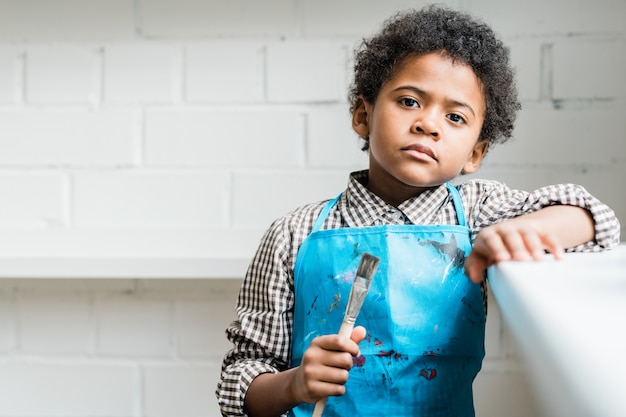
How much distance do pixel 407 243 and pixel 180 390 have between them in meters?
0.78

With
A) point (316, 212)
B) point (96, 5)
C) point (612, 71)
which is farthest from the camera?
point (96, 5)

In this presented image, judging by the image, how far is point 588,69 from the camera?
58.1 inches

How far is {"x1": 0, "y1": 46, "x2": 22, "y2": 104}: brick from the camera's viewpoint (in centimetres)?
160

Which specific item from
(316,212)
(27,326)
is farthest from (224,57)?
(27,326)

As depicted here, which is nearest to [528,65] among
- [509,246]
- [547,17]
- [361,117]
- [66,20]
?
[547,17]

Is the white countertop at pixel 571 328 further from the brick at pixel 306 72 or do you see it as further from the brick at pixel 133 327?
the brick at pixel 133 327

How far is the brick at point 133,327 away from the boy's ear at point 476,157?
2.43 feet

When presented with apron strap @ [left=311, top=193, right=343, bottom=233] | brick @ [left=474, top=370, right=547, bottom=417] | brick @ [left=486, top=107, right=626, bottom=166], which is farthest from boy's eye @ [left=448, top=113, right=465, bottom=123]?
brick @ [left=474, top=370, right=547, bottom=417]

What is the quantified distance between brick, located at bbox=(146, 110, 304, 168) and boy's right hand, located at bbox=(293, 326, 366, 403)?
2.44 feet

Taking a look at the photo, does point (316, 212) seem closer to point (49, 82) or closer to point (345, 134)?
point (345, 134)

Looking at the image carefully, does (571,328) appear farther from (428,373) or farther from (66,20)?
(66,20)

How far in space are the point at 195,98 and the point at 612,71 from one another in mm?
820

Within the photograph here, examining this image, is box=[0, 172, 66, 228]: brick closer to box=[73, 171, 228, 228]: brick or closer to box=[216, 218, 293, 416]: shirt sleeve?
box=[73, 171, 228, 228]: brick

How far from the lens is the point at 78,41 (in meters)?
1.58
